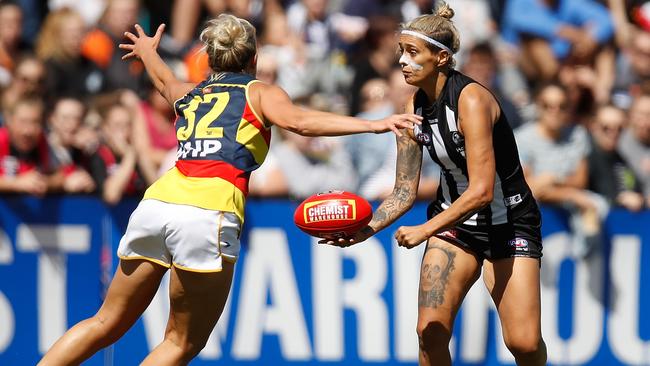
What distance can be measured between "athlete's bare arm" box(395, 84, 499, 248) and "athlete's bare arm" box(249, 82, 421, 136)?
1.40 feet

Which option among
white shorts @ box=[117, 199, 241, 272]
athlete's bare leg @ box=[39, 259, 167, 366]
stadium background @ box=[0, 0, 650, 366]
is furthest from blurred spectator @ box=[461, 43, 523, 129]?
athlete's bare leg @ box=[39, 259, 167, 366]

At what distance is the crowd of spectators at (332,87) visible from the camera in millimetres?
8234

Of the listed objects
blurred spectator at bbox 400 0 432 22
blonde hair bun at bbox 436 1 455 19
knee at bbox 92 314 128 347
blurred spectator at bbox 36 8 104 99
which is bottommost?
knee at bbox 92 314 128 347

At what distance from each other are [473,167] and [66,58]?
188 inches

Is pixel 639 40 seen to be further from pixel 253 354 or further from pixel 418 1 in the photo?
pixel 253 354

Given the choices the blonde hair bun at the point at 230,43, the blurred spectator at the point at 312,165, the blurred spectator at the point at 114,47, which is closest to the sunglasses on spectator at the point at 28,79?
the blurred spectator at the point at 114,47

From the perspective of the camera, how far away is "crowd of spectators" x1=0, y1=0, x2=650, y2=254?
8234mm

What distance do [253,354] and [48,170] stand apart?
2124mm

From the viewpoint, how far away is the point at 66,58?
9.13 meters

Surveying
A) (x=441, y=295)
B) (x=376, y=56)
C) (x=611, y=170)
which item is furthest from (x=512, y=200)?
(x=376, y=56)

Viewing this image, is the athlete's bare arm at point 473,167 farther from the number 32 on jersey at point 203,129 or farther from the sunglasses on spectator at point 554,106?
the sunglasses on spectator at point 554,106

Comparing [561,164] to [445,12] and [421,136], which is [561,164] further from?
[445,12]

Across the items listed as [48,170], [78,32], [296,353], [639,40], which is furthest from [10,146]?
[639,40]

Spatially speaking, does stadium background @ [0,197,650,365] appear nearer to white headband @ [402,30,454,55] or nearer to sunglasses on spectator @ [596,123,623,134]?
sunglasses on spectator @ [596,123,623,134]
